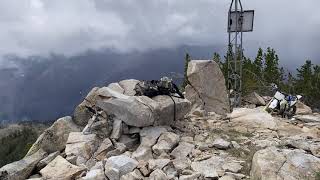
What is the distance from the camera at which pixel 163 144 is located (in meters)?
15.5

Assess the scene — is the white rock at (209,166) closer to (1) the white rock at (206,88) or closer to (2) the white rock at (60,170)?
(2) the white rock at (60,170)

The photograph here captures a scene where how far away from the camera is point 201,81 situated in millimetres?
22016

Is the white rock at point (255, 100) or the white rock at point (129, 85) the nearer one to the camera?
the white rock at point (129, 85)

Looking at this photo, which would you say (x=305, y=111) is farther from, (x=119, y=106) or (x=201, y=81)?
(x=119, y=106)

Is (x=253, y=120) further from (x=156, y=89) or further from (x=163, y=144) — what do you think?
(x=163, y=144)

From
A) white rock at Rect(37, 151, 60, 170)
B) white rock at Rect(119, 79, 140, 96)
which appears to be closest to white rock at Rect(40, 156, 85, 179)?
white rock at Rect(37, 151, 60, 170)

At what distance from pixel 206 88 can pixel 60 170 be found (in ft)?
31.7

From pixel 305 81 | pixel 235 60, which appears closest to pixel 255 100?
pixel 235 60

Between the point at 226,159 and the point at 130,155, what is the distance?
9.74ft

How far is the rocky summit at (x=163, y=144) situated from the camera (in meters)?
13.3

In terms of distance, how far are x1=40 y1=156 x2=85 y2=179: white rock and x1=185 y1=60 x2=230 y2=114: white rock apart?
27.7 feet

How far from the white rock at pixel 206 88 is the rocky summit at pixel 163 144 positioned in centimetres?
87

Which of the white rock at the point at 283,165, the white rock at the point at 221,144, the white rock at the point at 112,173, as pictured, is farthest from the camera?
the white rock at the point at 221,144

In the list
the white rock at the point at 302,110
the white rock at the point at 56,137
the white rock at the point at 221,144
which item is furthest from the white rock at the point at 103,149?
the white rock at the point at 302,110
